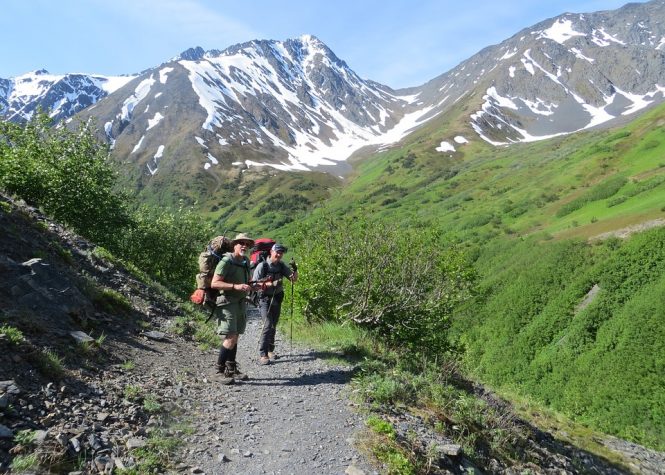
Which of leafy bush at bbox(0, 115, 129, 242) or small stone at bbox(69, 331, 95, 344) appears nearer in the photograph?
small stone at bbox(69, 331, 95, 344)

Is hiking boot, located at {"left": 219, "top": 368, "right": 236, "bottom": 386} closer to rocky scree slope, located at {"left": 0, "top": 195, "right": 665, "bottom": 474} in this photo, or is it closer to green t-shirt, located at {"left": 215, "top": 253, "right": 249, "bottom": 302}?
rocky scree slope, located at {"left": 0, "top": 195, "right": 665, "bottom": 474}

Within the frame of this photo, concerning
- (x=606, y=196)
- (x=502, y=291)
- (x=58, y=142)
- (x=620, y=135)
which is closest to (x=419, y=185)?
(x=620, y=135)

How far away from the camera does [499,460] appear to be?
9297 millimetres

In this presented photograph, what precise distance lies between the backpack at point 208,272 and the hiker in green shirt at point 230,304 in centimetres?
23

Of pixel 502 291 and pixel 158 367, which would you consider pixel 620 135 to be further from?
pixel 158 367

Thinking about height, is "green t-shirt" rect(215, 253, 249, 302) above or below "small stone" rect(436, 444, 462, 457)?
above

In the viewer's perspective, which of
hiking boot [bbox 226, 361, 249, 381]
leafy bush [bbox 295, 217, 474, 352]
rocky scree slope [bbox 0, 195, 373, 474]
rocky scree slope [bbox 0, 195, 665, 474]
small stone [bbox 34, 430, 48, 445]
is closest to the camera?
small stone [bbox 34, 430, 48, 445]

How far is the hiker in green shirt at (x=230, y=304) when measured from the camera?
10031 millimetres

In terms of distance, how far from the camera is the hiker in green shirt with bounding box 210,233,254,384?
10031mm

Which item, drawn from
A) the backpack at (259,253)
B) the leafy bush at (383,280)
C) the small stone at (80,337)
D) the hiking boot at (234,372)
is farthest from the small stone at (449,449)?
the leafy bush at (383,280)

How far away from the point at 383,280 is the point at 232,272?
8658mm

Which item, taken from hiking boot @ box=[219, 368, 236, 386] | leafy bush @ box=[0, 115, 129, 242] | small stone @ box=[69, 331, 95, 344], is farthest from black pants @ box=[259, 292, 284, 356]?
leafy bush @ box=[0, 115, 129, 242]

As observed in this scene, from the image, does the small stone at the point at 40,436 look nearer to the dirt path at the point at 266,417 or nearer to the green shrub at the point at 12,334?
the dirt path at the point at 266,417

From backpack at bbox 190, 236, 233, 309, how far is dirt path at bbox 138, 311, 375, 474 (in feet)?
5.87
